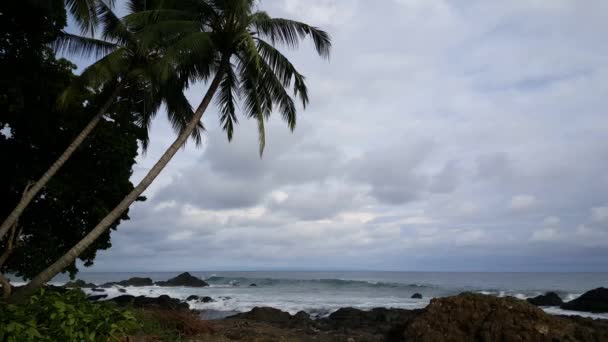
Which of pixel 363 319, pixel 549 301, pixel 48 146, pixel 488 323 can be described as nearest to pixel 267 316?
pixel 363 319

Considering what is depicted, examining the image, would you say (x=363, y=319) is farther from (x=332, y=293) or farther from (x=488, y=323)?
(x=332, y=293)

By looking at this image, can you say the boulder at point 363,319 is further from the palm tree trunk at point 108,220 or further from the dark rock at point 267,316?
the palm tree trunk at point 108,220

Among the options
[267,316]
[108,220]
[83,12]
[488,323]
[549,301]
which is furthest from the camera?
[549,301]

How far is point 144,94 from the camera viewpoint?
13297mm

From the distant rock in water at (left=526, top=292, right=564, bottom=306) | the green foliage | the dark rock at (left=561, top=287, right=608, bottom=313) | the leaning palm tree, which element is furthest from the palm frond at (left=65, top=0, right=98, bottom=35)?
the distant rock in water at (left=526, top=292, right=564, bottom=306)

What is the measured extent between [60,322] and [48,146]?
7901 millimetres

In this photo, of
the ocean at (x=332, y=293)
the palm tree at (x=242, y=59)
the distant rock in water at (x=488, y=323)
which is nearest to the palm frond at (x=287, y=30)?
the palm tree at (x=242, y=59)

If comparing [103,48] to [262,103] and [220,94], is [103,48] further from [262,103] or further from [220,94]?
[262,103]

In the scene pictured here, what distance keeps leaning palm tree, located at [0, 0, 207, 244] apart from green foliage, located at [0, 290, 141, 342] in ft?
13.2

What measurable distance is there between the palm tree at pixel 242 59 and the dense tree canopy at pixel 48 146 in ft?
9.42

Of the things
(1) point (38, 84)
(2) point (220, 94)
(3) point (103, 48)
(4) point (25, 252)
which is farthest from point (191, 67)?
(4) point (25, 252)

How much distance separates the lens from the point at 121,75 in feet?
41.4

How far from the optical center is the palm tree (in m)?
10.5

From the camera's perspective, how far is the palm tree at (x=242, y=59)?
10531 mm
